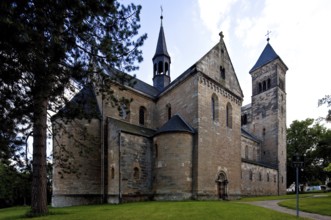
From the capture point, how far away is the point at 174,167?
68.9ft

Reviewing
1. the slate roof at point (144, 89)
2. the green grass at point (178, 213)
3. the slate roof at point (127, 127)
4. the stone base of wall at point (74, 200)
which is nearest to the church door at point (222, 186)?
the slate roof at point (127, 127)

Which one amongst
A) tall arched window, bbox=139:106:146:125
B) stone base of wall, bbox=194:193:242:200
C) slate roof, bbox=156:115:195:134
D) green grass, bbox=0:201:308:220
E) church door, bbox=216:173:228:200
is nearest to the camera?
green grass, bbox=0:201:308:220

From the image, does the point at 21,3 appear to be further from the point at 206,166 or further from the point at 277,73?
the point at 277,73

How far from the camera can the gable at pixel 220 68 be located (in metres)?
23.7

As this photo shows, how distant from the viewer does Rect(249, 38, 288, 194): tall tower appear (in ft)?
128

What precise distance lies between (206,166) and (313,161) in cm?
3114

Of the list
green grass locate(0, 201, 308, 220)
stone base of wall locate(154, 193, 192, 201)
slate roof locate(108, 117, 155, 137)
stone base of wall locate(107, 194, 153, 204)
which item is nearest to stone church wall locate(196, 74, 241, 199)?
stone base of wall locate(154, 193, 192, 201)

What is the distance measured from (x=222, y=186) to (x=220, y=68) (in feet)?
34.5

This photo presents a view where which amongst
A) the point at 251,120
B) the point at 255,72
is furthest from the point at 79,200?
the point at 255,72

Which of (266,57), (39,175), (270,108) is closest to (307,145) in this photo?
(270,108)

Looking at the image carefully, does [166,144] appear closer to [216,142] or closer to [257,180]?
[216,142]

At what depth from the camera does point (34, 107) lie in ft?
25.1

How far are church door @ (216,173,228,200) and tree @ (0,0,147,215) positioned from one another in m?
16.4

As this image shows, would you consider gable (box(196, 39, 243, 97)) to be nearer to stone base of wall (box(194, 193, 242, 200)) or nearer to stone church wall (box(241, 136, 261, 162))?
stone base of wall (box(194, 193, 242, 200))
